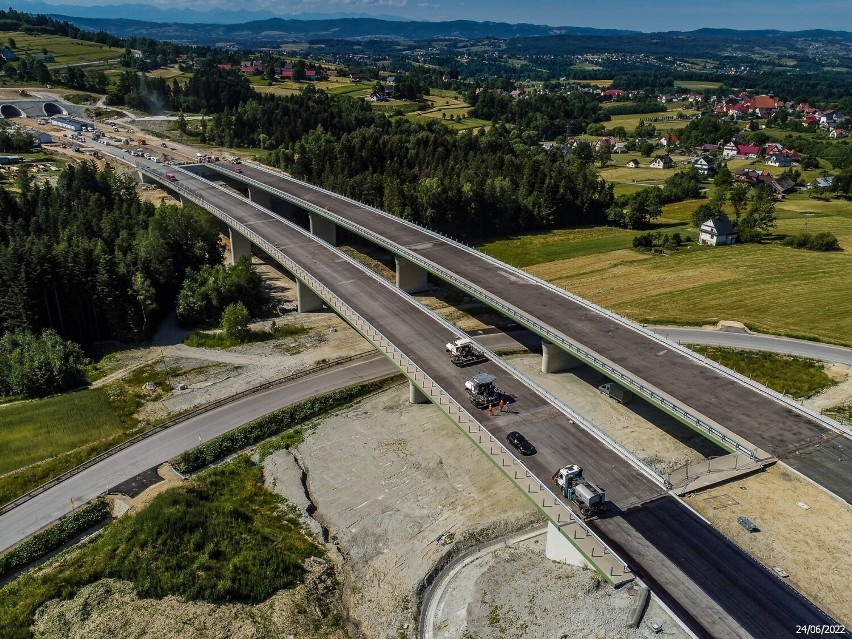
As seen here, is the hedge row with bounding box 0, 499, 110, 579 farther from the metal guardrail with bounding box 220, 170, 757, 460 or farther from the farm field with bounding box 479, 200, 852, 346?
the farm field with bounding box 479, 200, 852, 346

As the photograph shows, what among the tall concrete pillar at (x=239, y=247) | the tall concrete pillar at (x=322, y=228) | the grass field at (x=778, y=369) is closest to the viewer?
the grass field at (x=778, y=369)

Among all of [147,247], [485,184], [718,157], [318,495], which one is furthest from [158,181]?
[718,157]

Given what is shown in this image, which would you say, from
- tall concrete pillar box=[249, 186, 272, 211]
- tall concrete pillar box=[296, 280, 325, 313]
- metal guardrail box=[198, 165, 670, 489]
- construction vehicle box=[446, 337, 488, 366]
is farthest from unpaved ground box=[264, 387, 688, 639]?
tall concrete pillar box=[249, 186, 272, 211]

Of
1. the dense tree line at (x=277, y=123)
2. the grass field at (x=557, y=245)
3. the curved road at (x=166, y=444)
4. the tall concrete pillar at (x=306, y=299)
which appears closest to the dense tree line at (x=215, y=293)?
the tall concrete pillar at (x=306, y=299)

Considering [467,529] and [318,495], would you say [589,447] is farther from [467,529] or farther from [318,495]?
[318,495]

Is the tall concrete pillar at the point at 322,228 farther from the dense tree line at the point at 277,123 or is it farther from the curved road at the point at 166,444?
the dense tree line at the point at 277,123

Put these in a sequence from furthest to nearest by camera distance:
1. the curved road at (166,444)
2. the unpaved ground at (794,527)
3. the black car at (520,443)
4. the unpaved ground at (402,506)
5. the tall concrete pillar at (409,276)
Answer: the tall concrete pillar at (409,276), the curved road at (166,444), the black car at (520,443), the unpaved ground at (402,506), the unpaved ground at (794,527)

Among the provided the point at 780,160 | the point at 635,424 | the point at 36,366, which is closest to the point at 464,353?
the point at 635,424
